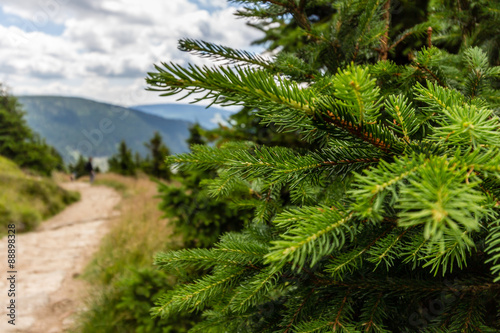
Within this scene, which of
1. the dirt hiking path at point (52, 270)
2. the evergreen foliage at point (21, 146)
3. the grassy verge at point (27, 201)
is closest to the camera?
the dirt hiking path at point (52, 270)

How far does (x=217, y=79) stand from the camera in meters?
0.53

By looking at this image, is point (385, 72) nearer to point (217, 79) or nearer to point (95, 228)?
point (217, 79)

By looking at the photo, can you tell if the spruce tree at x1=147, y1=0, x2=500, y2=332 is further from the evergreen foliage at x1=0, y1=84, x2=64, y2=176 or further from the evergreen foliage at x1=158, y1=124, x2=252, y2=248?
the evergreen foliage at x1=0, y1=84, x2=64, y2=176

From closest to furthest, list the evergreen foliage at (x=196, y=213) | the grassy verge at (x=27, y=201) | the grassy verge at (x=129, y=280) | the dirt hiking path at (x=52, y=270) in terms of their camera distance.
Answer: the grassy verge at (x=129, y=280), the evergreen foliage at (x=196, y=213), the dirt hiking path at (x=52, y=270), the grassy verge at (x=27, y=201)

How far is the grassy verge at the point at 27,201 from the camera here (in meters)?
8.80

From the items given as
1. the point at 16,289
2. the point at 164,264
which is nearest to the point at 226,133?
the point at 164,264

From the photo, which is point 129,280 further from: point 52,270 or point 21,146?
point 21,146

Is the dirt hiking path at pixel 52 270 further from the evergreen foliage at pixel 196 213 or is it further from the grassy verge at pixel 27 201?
the evergreen foliage at pixel 196 213

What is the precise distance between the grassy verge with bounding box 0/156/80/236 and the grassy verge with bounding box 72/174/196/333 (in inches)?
142

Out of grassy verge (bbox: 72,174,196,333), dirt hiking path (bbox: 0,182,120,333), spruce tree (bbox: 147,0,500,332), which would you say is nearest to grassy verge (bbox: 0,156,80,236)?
dirt hiking path (bbox: 0,182,120,333)

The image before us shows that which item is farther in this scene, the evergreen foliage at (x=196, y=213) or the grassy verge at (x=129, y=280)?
the evergreen foliage at (x=196, y=213)

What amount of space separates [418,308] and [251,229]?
0.73 metres

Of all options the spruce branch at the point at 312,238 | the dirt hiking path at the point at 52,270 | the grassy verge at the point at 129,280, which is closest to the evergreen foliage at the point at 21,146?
the dirt hiking path at the point at 52,270

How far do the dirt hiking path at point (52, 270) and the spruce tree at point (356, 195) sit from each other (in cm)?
502
